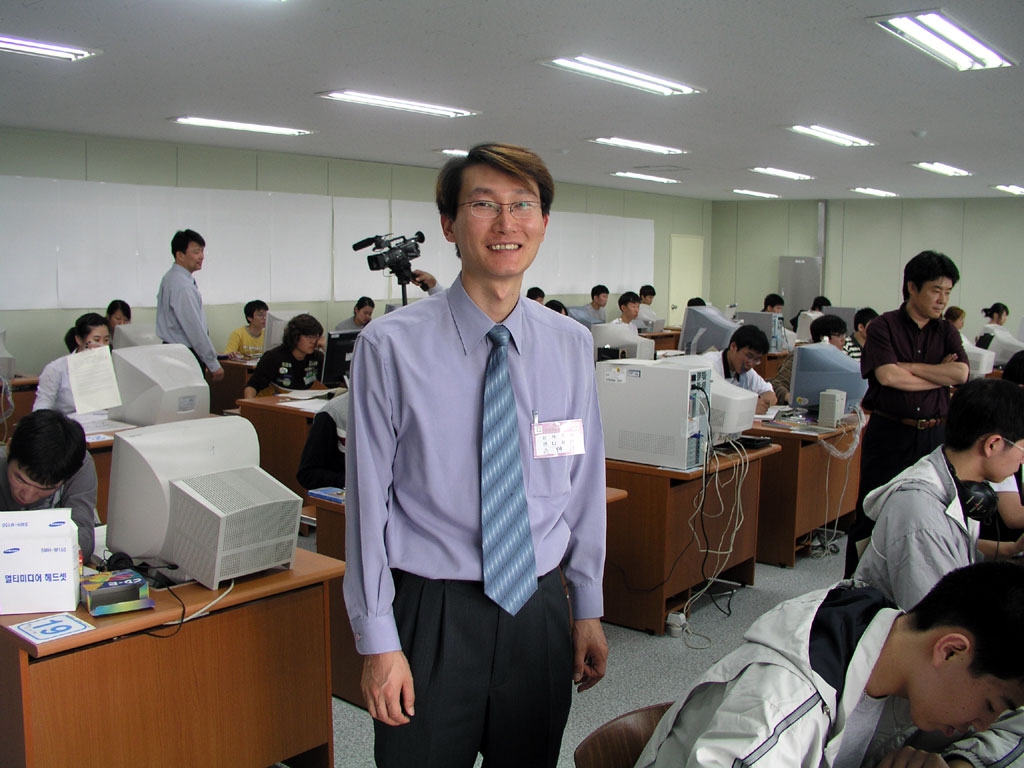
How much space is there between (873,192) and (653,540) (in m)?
10.7

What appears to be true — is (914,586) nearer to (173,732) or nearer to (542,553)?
(542,553)

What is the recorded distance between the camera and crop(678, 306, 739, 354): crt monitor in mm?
7379

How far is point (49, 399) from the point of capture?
4.61 metres

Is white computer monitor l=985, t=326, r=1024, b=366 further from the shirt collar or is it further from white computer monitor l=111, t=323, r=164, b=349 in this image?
the shirt collar

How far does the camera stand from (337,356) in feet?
17.7

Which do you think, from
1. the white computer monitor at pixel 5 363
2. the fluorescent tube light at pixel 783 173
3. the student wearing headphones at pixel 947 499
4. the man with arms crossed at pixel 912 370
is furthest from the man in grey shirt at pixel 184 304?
the fluorescent tube light at pixel 783 173

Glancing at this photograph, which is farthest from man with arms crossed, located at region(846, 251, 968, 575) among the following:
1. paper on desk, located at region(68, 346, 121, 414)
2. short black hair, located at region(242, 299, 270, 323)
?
short black hair, located at region(242, 299, 270, 323)

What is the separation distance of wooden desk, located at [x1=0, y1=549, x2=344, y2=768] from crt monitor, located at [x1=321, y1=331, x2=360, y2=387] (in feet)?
9.19

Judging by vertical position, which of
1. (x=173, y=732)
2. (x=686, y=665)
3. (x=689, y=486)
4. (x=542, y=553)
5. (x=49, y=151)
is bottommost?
(x=686, y=665)

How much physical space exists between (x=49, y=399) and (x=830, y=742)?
4.40 m

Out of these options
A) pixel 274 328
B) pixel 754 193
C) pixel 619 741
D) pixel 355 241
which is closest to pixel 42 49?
pixel 274 328

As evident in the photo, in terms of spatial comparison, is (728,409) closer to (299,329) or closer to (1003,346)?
(299,329)

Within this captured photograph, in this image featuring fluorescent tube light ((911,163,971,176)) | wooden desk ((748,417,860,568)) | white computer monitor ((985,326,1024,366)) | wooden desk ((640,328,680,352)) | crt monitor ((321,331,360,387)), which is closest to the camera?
wooden desk ((748,417,860,568))

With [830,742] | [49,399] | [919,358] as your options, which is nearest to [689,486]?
[919,358]
